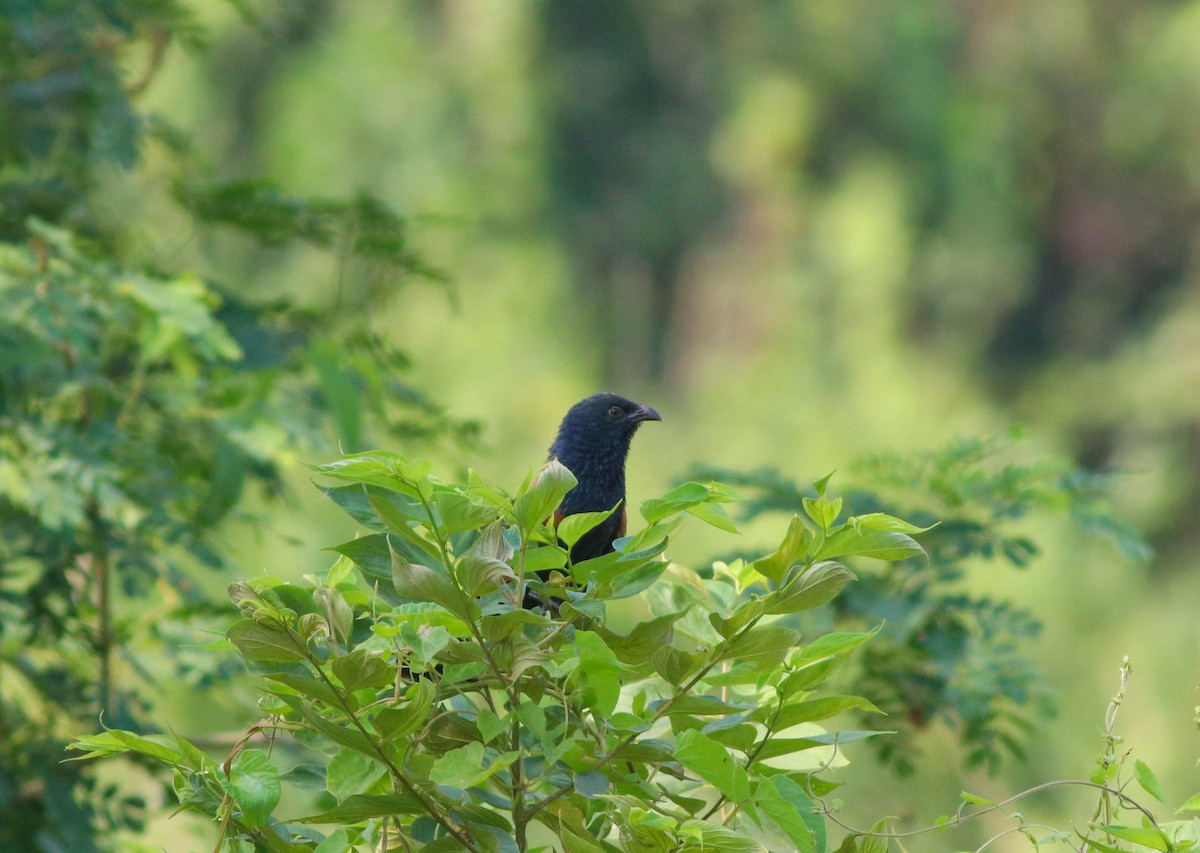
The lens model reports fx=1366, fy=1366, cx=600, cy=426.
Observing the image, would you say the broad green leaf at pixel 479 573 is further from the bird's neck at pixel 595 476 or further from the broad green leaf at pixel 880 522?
the bird's neck at pixel 595 476

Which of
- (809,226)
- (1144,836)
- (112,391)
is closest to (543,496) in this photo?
(1144,836)

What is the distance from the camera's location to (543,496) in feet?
3.66

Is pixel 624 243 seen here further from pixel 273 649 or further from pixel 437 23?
pixel 273 649

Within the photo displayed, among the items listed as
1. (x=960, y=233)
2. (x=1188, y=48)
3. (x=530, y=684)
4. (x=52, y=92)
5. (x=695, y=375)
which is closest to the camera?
(x=530, y=684)

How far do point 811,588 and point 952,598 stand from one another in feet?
5.97

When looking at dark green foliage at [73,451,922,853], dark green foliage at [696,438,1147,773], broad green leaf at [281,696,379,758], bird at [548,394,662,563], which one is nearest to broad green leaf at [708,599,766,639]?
dark green foliage at [73,451,922,853]

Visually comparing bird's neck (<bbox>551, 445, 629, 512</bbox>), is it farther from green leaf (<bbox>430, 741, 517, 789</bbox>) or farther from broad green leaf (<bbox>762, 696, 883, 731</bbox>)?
green leaf (<bbox>430, 741, 517, 789</bbox>)

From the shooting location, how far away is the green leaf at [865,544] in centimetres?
115

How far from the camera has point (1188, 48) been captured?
1105cm

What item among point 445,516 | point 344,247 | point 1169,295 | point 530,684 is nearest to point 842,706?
point 530,684

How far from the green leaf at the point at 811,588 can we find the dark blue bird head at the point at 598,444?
1531 millimetres

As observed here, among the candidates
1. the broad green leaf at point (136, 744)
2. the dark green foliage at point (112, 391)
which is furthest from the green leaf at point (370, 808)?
the dark green foliage at point (112, 391)

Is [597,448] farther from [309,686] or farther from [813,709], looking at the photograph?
[309,686]

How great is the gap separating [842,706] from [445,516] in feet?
1.42
